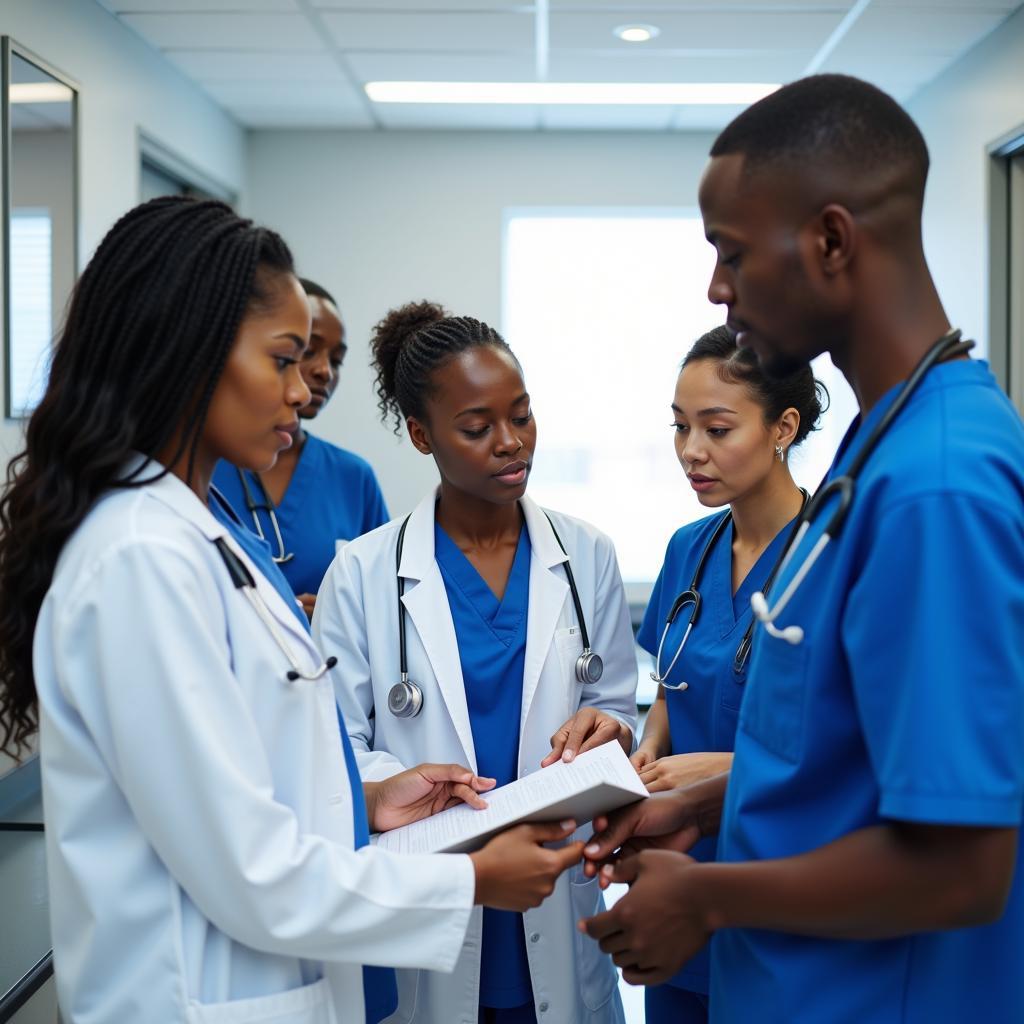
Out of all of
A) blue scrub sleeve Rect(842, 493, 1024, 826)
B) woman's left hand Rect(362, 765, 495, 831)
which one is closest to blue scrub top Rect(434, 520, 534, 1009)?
A: woman's left hand Rect(362, 765, 495, 831)

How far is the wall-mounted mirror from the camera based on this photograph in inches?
88.6

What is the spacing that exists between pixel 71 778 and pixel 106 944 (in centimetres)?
13

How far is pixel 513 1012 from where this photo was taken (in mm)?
1340

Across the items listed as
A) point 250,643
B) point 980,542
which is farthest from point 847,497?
point 250,643

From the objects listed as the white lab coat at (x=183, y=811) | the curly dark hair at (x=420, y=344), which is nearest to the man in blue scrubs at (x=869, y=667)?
the white lab coat at (x=183, y=811)

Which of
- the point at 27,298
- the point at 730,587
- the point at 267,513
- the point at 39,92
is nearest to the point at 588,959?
the point at 730,587

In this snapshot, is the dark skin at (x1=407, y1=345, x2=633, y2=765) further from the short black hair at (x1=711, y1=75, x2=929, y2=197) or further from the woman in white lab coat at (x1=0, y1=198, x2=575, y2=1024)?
the short black hair at (x1=711, y1=75, x2=929, y2=197)

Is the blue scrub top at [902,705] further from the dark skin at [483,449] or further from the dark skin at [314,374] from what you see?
the dark skin at [314,374]

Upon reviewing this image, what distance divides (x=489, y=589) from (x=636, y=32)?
7.20 ft

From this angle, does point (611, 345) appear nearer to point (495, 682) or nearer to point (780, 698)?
point (495, 682)

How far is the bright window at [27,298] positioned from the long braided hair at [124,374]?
5.10 ft

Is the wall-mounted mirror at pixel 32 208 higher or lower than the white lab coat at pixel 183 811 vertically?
higher

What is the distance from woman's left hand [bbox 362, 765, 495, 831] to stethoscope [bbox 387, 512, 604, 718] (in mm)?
123

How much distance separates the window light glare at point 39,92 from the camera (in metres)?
2.27
